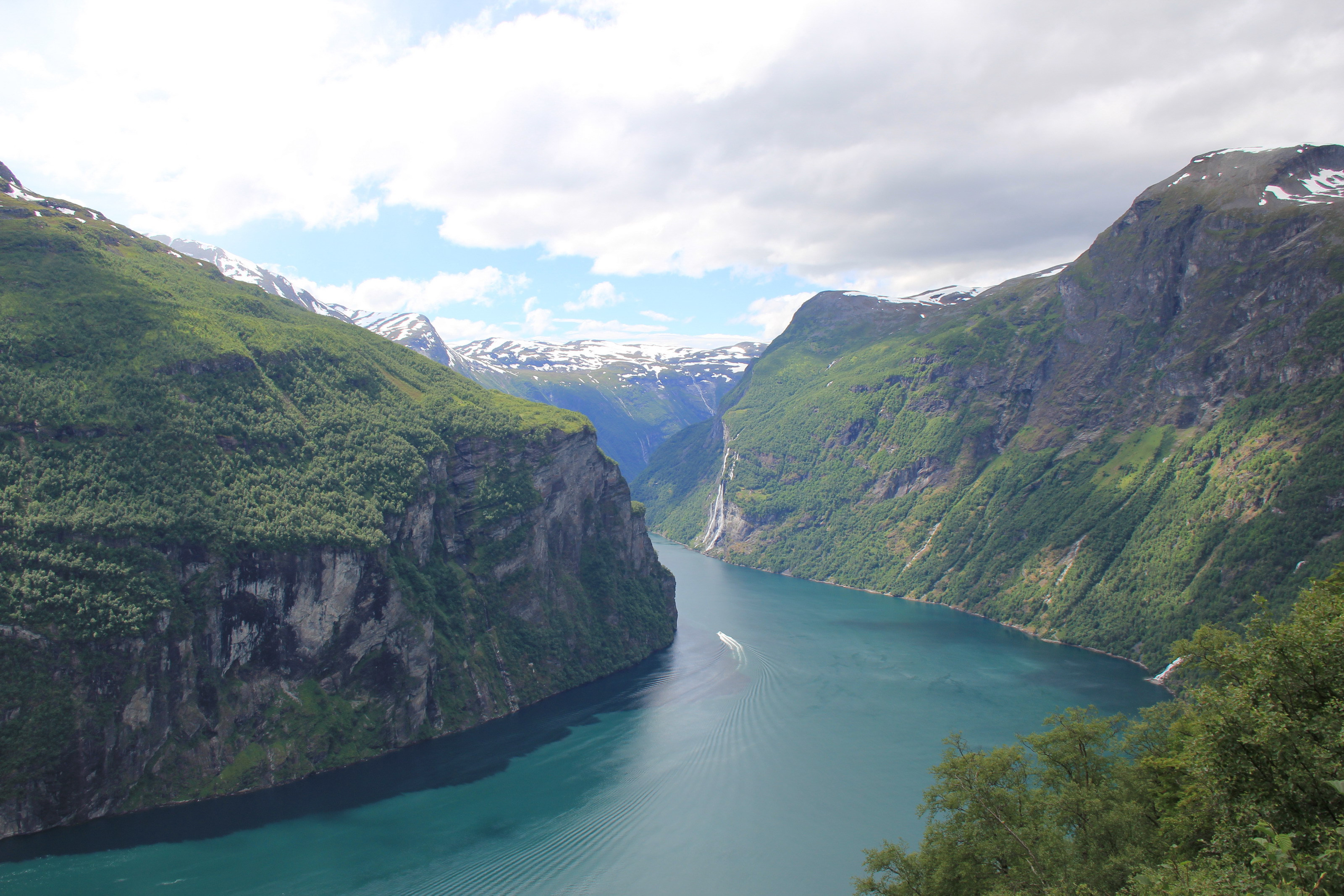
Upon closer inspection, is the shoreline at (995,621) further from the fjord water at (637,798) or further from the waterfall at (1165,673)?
the fjord water at (637,798)

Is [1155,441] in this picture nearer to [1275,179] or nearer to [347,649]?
[1275,179]

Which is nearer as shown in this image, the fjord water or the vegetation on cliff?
the vegetation on cliff

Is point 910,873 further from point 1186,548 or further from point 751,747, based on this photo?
point 1186,548

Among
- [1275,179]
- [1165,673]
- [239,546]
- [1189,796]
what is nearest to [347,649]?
[239,546]

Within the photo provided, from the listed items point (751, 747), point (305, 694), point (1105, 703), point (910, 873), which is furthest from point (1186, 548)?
point (305, 694)

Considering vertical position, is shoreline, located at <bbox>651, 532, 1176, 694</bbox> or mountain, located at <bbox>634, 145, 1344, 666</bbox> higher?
mountain, located at <bbox>634, 145, 1344, 666</bbox>

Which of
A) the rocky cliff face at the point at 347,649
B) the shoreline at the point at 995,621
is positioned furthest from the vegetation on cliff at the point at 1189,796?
the shoreline at the point at 995,621

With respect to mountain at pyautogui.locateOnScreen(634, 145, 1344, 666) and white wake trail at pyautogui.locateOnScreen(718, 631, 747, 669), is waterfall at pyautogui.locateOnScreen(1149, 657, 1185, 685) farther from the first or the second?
white wake trail at pyautogui.locateOnScreen(718, 631, 747, 669)

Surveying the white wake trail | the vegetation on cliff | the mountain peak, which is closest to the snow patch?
the mountain peak

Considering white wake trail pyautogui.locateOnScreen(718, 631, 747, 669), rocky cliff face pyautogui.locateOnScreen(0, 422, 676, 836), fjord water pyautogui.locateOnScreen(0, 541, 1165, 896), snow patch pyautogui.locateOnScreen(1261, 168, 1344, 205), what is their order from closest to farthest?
fjord water pyautogui.locateOnScreen(0, 541, 1165, 896), rocky cliff face pyautogui.locateOnScreen(0, 422, 676, 836), white wake trail pyautogui.locateOnScreen(718, 631, 747, 669), snow patch pyautogui.locateOnScreen(1261, 168, 1344, 205)
